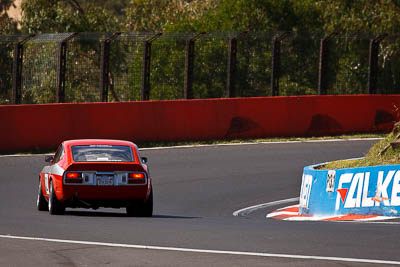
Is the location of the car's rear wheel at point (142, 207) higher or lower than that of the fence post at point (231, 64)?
lower

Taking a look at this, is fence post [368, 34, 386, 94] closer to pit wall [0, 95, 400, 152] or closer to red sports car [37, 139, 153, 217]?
pit wall [0, 95, 400, 152]

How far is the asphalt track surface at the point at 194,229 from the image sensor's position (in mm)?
8875

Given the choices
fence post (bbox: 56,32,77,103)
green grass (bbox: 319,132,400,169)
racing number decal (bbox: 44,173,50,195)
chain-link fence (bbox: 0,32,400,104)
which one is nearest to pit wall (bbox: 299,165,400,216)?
green grass (bbox: 319,132,400,169)

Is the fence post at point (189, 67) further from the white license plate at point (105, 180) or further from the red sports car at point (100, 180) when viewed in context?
the white license plate at point (105, 180)

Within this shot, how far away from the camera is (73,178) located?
45.9 ft

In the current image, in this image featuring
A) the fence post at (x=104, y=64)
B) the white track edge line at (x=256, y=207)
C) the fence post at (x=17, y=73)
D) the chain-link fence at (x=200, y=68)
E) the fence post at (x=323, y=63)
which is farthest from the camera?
the fence post at (x=323, y=63)

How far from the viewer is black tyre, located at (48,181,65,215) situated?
14297 millimetres

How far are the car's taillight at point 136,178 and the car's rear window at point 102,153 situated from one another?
310 mm

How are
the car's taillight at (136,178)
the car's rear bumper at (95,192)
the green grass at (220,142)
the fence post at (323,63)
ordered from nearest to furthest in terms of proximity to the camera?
the car's rear bumper at (95,192)
the car's taillight at (136,178)
the green grass at (220,142)
the fence post at (323,63)

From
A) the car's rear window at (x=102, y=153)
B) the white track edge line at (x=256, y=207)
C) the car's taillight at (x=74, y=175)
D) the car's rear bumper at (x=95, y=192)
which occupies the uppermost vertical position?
the car's rear window at (x=102, y=153)

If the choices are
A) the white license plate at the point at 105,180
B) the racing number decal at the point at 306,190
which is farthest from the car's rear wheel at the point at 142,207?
the racing number decal at the point at 306,190

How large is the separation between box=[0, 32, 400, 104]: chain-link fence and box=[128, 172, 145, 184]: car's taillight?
39.8 feet

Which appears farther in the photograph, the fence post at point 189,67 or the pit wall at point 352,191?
the fence post at point 189,67

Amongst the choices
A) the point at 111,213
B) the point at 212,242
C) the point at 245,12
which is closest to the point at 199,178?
the point at 111,213
